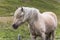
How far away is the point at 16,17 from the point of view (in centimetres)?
905

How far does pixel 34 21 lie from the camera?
963 centimetres

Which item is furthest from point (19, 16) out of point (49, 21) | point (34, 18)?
point (49, 21)

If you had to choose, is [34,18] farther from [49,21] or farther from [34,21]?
[49,21]

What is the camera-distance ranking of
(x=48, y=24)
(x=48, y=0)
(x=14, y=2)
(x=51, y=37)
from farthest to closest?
(x=48, y=0)
(x=14, y=2)
(x=51, y=37)
(x=48, y=24)

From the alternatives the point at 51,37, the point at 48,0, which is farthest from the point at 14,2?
the point at 51,37

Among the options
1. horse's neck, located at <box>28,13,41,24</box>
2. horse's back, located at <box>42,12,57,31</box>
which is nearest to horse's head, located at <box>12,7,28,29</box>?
horse's neck, located at <box>28,13,41,24</box>

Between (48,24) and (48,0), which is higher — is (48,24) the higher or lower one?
the lower one

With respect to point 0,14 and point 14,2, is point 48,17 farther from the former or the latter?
point 14,2

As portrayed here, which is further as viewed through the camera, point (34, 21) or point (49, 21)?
point (49, 21)

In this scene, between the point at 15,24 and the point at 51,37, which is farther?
the point at 51,37

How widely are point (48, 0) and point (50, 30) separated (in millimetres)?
30010

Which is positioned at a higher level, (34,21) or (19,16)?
(19,16)

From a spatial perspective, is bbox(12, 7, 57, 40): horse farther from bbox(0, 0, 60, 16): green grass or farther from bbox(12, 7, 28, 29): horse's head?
bbox(0, 0, 60, 16): green grass

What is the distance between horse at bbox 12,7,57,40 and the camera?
9.09m
